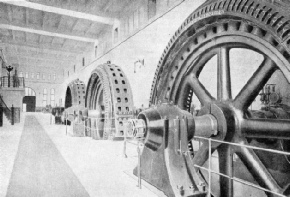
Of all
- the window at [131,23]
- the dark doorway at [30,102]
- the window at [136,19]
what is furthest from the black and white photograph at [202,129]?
the dark doorway at [30,102]

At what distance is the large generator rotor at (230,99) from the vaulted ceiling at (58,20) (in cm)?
471

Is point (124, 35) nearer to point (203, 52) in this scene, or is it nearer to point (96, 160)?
point (96, 160)

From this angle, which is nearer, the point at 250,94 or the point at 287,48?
the point at 287,48

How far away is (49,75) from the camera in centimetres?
2538

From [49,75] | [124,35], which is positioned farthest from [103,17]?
[49,75]

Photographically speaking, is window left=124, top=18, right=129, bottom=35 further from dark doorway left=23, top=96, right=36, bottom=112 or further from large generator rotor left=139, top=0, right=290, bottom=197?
dark doorway left=23, top=96, right=36, bottom=112

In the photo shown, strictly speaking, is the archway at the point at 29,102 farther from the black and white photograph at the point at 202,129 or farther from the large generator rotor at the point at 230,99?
the large generator rotor at the point at 230,99

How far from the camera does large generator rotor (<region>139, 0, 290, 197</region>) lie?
3.98 feet

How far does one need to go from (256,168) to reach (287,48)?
69 centimetres

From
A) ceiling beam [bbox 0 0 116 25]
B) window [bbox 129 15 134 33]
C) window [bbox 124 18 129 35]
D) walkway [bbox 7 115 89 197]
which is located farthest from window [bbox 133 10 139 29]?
walkway [bbox 7 115 89 197]

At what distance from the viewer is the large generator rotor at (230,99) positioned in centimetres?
121

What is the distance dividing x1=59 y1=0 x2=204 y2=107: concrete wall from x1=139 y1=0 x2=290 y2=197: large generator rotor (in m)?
1.70

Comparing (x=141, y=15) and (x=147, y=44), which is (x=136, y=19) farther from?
(x=147, y=44)

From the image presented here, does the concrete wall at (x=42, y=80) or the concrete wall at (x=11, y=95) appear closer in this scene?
the concrete wall at (x=11, y=95)
